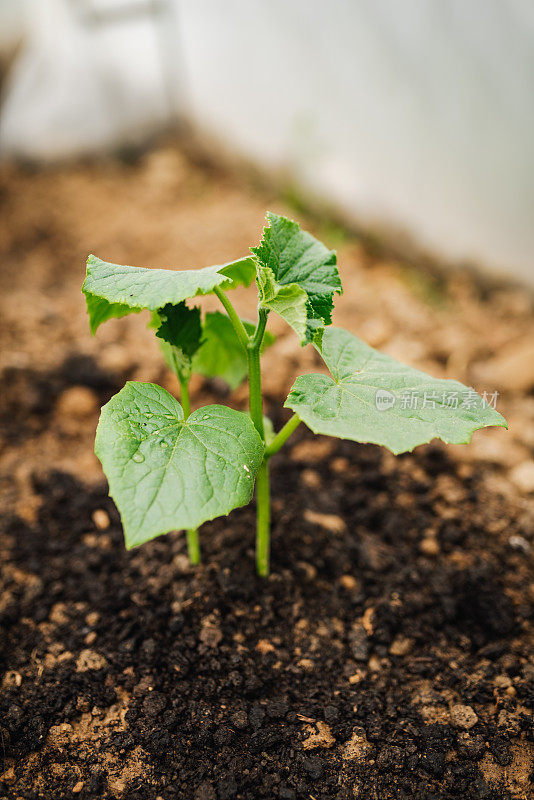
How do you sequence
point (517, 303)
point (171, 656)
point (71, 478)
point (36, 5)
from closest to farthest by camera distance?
point (171, 656), point (71, 478), point (517, 303), point (36, 5)

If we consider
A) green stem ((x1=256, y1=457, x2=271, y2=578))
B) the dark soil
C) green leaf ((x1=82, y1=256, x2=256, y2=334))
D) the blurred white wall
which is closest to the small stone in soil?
the dark soil

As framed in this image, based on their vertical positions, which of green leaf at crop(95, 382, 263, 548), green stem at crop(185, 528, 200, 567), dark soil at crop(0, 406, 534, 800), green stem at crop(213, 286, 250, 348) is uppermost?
green stem at crop(213, 286, 250, 348)

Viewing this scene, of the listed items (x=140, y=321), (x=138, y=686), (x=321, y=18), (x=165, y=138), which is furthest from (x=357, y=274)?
(x=138, y=686)

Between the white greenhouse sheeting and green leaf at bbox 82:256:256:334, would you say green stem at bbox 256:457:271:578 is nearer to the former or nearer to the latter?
green leaf at bbox 82:256:256:334

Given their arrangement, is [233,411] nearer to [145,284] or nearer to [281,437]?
[281,437]

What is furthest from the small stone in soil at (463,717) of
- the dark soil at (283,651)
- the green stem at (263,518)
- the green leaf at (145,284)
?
the green leaf at (145,284)

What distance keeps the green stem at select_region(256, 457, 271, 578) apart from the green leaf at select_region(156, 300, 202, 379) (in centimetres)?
32

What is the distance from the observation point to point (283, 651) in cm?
145

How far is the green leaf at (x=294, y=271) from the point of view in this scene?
1.16 meters

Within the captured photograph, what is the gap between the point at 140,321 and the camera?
2730 mm

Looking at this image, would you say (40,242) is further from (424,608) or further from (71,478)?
(424,608)

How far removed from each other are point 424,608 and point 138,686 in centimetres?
80

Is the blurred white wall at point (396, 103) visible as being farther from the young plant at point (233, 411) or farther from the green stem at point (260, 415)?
the green stem at point (260, 415)

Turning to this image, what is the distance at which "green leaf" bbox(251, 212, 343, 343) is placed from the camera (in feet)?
3.80
